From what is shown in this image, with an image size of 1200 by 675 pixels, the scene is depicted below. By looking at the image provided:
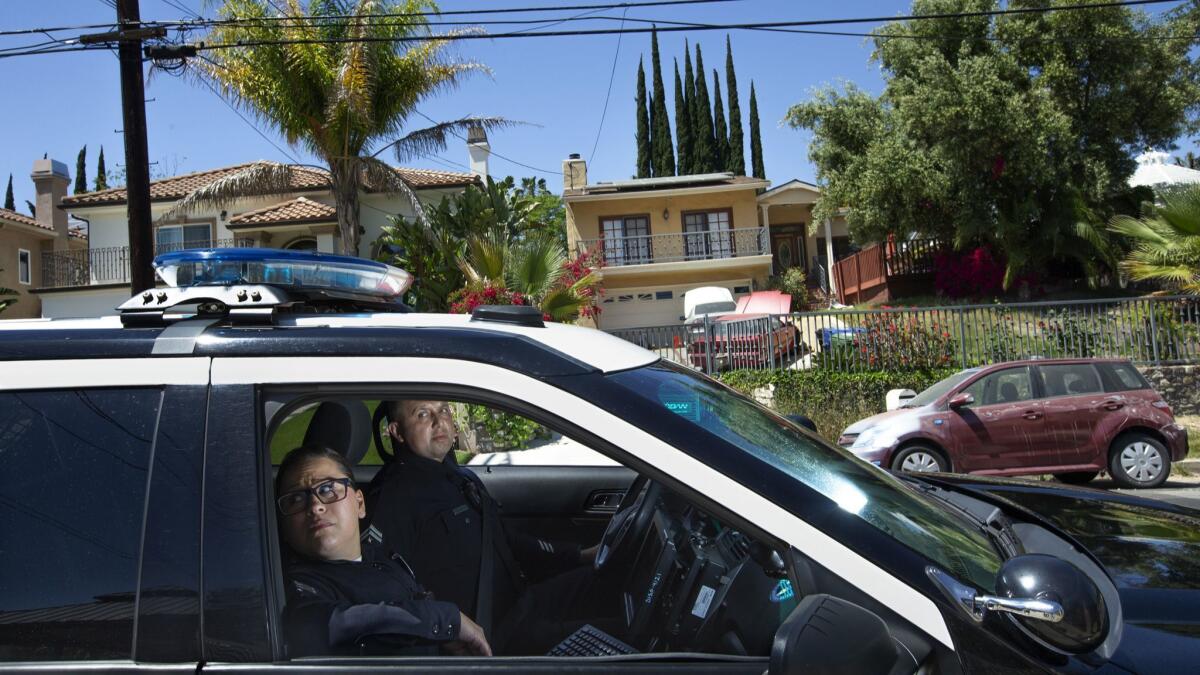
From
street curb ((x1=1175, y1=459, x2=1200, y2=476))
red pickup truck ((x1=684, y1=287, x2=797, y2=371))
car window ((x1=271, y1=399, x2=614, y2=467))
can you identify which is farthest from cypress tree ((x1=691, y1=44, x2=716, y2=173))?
car window ((x1=271, y1=399, x2=614, y2=467))

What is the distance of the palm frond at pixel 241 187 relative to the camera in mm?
20156

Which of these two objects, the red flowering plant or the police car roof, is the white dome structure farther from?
the police car roof

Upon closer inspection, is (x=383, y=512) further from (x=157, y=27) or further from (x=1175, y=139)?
(x=1175, y=139)

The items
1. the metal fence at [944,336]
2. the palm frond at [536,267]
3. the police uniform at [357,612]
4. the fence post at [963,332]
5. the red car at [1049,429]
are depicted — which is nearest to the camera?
the police uniform at [357,612]

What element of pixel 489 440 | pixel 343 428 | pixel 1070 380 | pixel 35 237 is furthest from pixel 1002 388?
pixel 35 237

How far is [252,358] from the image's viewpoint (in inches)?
71.0

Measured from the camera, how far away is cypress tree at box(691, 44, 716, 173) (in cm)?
5084

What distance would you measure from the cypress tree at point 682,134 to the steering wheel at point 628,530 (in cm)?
4960

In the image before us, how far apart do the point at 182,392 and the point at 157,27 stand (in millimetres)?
12264

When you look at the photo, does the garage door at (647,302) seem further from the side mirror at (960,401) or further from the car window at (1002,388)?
the side mirror at (960,401)

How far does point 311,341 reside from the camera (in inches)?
72.1

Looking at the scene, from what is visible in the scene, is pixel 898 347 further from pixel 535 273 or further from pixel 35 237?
pixel 35 237

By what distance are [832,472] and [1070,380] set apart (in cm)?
1081

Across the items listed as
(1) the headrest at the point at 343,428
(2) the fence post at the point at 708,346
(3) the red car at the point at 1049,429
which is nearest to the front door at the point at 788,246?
(2) the fence post at the point at 708,346
